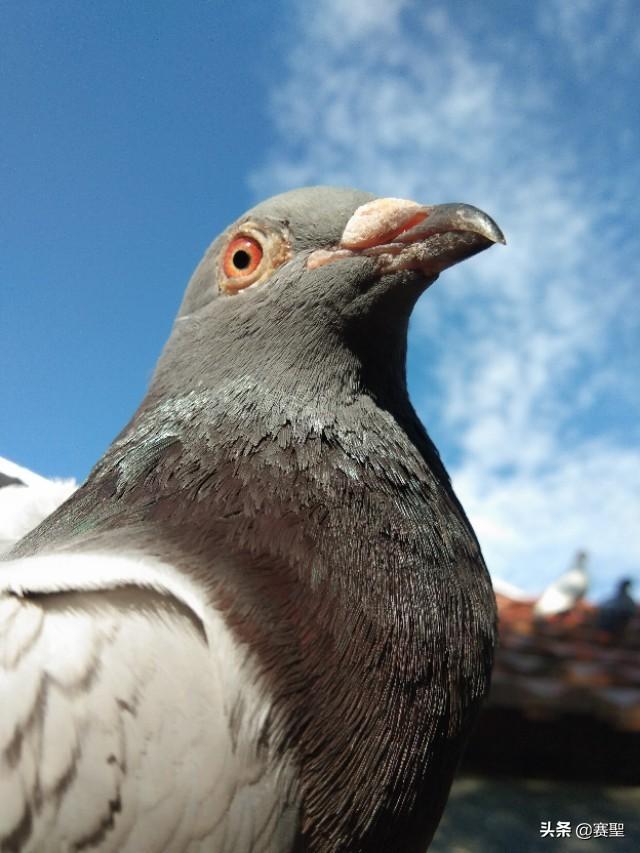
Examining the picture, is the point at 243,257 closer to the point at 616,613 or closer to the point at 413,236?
the point at 413,236

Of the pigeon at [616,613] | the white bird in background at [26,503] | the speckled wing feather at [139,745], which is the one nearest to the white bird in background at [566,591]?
the pigeon at [616,613]

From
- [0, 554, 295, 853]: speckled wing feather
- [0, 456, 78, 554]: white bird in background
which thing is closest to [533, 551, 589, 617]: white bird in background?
[0, 456, 78, 554]: white bird in background

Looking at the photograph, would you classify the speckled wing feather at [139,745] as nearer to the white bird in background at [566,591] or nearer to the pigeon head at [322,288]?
the pigeon head at [322,288]

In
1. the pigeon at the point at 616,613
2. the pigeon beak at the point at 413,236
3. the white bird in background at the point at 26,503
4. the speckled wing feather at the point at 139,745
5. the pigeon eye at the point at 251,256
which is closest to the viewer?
the speckled wing feather at the point at 139,745

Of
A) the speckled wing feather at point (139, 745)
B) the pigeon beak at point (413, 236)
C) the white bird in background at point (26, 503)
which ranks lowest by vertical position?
the speckled wing feather at point (139, 745)

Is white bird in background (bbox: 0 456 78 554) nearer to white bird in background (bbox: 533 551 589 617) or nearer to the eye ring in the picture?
the eye ring

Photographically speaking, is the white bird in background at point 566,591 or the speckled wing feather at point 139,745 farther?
the white bird in background at point 566,591

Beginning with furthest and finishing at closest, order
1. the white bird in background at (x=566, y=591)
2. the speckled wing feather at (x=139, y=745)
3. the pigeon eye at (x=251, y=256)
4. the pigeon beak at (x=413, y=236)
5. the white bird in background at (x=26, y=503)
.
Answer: the white bird in background at (x=566, y=591), the white bird in background at (x=26, y=503), the pigeon eye at (x=251, y=256), the pigeon beak at (x=413, y=236), the speckled wing feather at (x=139, y=745)

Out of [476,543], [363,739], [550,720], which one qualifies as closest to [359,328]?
[476,543]
